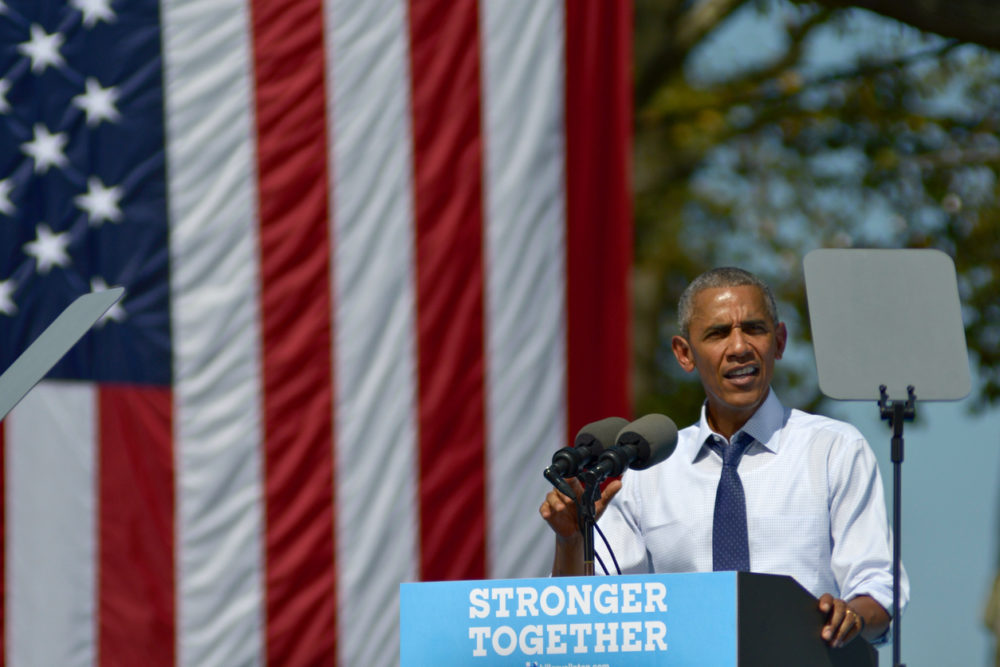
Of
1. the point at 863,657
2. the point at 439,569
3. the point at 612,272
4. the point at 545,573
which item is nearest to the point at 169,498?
the point at 439,569

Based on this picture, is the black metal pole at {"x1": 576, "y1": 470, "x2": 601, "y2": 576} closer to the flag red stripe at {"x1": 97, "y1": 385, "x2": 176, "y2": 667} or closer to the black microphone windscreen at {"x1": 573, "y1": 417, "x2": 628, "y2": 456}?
the black microphone windscreen at {"x1": 573, "y1": 417, "x2": 628, "y2": 456}

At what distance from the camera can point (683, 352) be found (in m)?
4.55

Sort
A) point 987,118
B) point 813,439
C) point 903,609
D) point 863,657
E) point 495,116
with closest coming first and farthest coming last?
point 863,657
point 903,609
point 813,439
point 495,116
point 987,118

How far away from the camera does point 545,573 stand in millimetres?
7066

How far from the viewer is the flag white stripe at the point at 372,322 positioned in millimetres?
6895

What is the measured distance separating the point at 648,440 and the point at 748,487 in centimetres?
80

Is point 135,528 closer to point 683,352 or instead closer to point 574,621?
point 683,352

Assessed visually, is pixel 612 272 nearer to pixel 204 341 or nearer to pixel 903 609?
pixel 204 341

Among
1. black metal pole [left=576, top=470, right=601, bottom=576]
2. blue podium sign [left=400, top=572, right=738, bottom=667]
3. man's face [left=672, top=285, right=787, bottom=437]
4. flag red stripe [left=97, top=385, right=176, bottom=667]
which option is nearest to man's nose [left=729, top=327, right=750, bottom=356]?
man's face [left=672, top=285, right=787, bottom=437]

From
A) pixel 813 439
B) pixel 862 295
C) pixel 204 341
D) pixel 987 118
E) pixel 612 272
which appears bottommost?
pixel 813 439

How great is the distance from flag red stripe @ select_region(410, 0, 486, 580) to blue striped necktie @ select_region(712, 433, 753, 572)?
9.32 feet

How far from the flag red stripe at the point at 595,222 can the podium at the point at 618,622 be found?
3.75 metres

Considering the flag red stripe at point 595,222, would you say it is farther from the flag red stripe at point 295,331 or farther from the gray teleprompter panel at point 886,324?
the gray teleprompter panel at point 886,324

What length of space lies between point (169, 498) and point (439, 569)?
3.88ft
